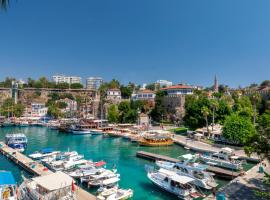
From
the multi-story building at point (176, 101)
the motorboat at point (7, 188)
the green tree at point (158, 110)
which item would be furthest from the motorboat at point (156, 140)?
the green tree at point (158, 110)

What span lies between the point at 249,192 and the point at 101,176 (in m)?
13.0

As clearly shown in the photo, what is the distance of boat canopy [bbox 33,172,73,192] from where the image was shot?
1557 centimetres

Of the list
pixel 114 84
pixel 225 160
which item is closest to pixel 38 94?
pixel 114 84

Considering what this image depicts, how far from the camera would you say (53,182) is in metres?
16.2

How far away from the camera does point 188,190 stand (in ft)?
60.4

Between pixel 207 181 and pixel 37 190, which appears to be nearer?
pixel 37 190

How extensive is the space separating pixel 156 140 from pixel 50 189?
27352mm

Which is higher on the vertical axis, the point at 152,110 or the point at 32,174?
the point at 152,110

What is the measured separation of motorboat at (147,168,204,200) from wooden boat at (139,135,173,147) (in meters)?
18.1

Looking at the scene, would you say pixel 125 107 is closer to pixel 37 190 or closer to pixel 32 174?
pixel 32 174

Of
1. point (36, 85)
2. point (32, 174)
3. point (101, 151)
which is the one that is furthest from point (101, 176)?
point (36, 85)

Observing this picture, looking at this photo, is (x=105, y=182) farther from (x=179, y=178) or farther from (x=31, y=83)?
(x=31, y=83)

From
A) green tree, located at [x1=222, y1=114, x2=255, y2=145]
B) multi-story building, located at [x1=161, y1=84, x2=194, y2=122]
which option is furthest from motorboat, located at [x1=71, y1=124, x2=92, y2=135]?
green tree, located at [x1=222, y1=114, x2=255, y2=145]

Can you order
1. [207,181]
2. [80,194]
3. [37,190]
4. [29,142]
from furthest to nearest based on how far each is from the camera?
[29,142] < [207,181] < [80,194] < [37,190]
